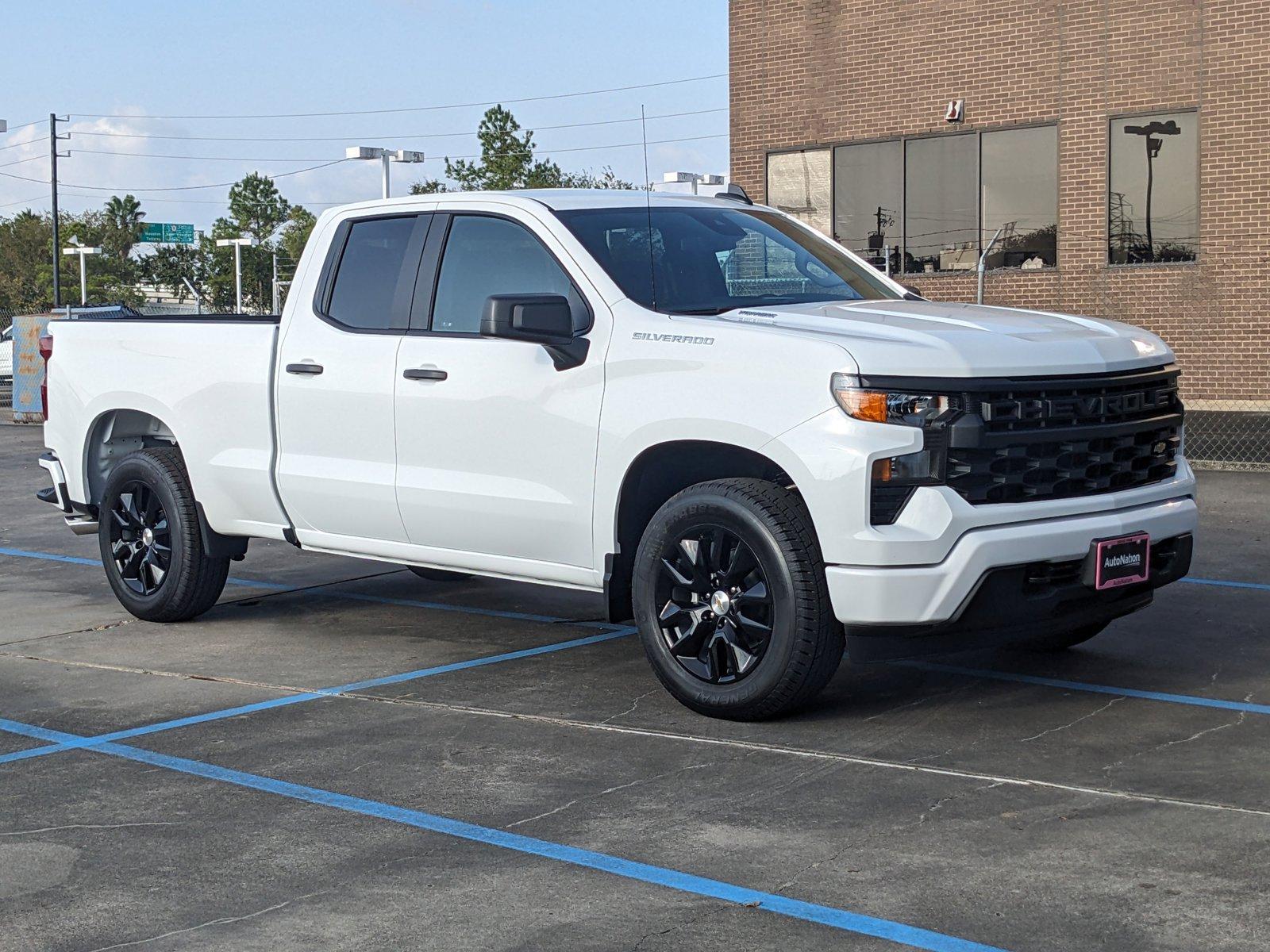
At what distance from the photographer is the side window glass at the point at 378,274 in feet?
24.4

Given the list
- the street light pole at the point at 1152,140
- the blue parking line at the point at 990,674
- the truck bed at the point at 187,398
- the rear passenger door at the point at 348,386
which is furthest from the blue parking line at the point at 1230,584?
the street light pole at the point at 1152,140

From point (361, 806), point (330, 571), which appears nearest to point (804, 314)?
point (361, 806)

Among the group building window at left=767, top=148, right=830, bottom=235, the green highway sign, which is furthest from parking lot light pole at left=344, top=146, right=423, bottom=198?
the green highway sign

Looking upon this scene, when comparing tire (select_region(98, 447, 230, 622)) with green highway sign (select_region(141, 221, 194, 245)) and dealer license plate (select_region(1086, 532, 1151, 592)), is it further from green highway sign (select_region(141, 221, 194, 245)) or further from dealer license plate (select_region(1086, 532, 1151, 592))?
green highway sign (select_region(141, 221, 194, 245))

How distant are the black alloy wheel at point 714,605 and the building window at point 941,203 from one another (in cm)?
1644

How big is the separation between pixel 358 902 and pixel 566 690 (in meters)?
2.61

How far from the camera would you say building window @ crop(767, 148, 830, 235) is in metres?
23.2

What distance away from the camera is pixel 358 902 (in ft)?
14.1

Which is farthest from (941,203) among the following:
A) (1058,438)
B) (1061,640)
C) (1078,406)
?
(1058,438)

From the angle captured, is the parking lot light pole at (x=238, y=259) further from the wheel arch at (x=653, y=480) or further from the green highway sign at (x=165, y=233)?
the wheel arch at (x=653, y=480)

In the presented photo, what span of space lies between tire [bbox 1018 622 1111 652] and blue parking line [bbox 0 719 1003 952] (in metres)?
3.37

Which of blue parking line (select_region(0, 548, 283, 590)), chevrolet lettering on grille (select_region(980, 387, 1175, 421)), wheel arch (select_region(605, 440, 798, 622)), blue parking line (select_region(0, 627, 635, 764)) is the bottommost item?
blue parking line (select_region(0, 627, 635, 764))

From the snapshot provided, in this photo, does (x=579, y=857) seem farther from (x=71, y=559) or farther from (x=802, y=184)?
(x=802, y=184)

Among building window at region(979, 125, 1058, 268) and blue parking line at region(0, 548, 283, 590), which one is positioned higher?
building window at region(979, 125, 1058, 268)
